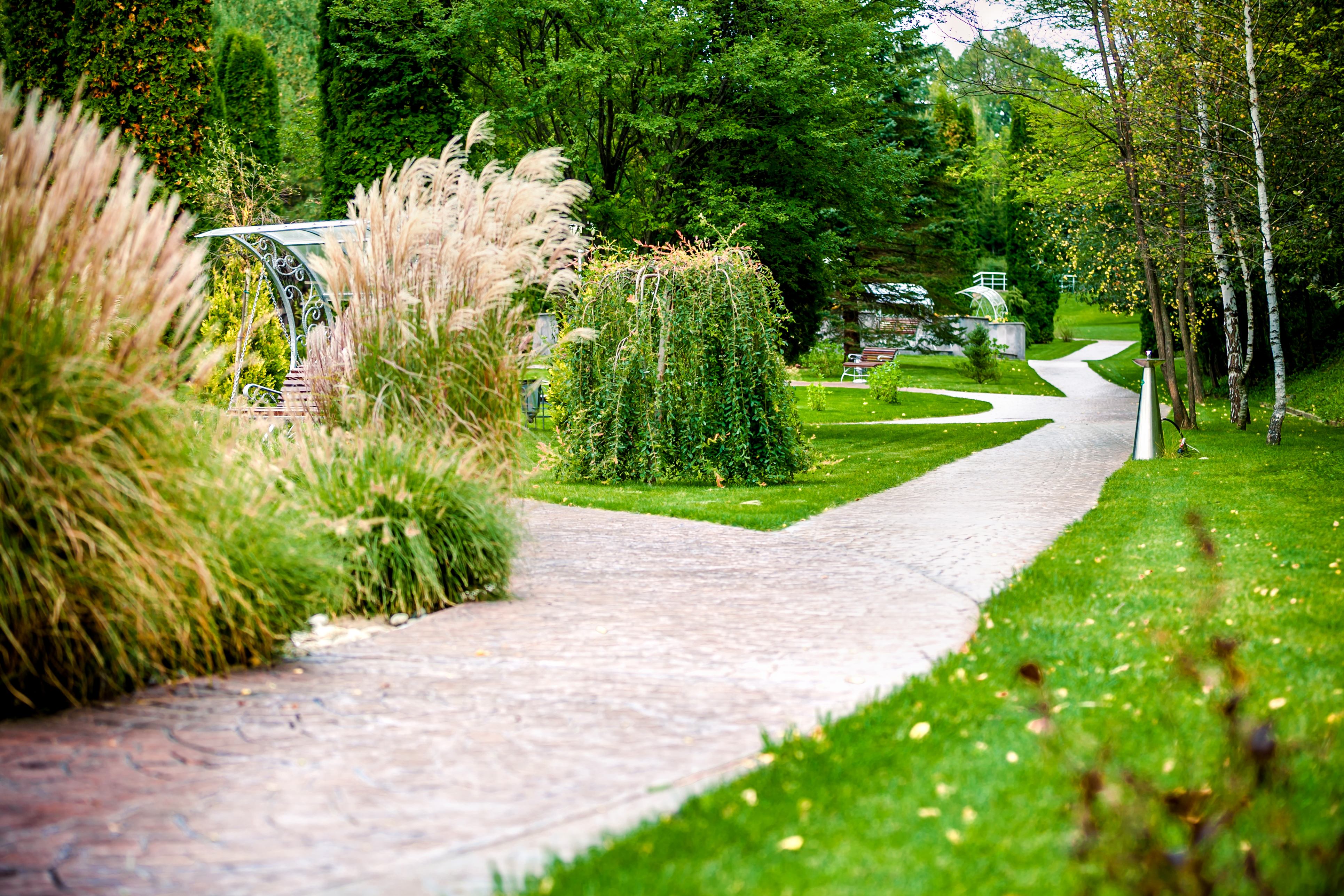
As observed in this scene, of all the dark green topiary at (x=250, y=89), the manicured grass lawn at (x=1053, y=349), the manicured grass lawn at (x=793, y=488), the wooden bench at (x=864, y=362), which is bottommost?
the manicured grass lawn at (x=793, y=488)

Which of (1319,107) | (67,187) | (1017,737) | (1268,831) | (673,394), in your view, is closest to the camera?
(1268,831)

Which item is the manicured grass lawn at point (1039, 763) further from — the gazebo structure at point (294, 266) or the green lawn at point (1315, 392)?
the green lawn at point (1315, 392)

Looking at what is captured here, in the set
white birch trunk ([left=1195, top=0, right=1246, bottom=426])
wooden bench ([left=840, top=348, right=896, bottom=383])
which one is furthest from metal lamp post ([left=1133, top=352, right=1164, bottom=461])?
wooden bench ([left=840, top=348, right=896, bottom=383])

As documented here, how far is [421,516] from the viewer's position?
5.01 metres

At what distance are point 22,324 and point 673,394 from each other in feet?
23.4

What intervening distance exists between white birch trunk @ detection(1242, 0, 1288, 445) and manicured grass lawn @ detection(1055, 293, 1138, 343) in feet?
109

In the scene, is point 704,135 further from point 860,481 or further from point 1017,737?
point 1017,737

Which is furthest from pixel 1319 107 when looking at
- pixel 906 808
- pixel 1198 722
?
pixel 906 808

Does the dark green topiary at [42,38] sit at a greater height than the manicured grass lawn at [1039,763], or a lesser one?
greater

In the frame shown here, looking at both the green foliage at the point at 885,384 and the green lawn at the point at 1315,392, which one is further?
the green foliage at the point at 885,384

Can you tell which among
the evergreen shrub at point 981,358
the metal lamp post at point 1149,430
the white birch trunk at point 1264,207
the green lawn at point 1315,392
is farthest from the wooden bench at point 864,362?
the metal lamp post at point 1149,430

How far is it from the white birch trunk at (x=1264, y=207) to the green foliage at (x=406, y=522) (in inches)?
398

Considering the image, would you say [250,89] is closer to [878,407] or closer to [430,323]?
[878,407]

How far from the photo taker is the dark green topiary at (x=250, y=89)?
2388 cm
